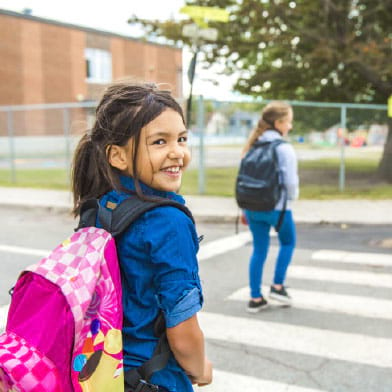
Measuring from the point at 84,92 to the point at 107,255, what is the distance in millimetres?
38197

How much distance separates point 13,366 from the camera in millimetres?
1288

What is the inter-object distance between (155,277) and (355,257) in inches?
228

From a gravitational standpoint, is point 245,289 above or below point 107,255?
below

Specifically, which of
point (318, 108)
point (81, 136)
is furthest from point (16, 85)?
point (81, 136)

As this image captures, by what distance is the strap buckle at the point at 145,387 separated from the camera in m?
1.52

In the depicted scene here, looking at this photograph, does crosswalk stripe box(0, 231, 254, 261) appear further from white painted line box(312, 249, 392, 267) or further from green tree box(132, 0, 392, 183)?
green tree box(132, 0, 392, 183)

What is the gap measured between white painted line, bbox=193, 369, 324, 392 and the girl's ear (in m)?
2.19

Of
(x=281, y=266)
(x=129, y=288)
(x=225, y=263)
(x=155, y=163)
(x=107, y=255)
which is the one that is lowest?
(x=225, y=263)

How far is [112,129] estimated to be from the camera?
1.56m

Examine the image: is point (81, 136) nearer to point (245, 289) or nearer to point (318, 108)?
point (245, 289)

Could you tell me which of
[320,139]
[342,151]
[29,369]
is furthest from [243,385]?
[320,139]

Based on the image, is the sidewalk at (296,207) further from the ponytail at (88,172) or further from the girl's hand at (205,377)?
the girl's hand at (205,377)

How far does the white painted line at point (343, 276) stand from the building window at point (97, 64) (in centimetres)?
3516

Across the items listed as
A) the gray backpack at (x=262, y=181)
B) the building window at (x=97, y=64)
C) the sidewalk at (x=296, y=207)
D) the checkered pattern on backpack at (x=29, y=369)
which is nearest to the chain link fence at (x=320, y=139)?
the sidewalk at (x=296, y=207)
